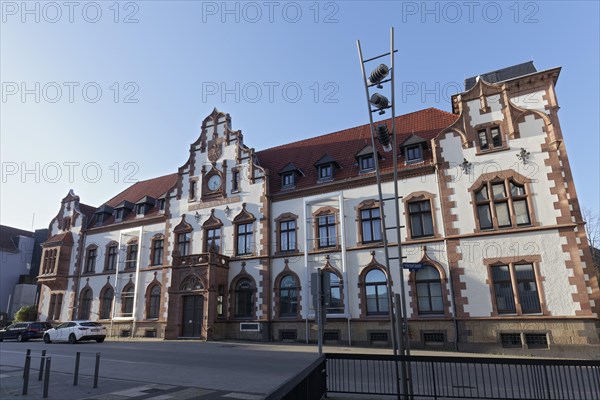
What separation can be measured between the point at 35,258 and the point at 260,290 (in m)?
42.7

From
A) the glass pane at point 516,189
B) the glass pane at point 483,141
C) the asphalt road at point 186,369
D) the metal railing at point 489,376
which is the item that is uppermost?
the glass pane at point 483,141

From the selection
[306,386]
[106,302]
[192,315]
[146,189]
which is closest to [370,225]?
[192,315]

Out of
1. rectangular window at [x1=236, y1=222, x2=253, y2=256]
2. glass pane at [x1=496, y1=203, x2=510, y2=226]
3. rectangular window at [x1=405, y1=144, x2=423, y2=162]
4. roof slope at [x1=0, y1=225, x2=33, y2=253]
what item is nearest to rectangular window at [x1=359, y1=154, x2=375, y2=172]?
rectangular window at [x1=405, y1=144, x2=423, y2=162]

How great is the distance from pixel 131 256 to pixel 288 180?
15.7 m

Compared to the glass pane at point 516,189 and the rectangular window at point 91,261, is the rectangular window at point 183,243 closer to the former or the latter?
the rectangular window at point 91,261

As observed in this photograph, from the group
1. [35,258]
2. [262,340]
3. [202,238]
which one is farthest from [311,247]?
[35,258]

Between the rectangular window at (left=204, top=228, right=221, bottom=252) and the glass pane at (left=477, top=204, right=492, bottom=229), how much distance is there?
1732 cm

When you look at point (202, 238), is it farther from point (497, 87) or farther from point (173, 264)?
point (497, 87)

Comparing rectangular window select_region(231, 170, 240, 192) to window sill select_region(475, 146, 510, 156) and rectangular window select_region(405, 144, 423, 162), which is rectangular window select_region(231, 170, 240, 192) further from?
window sill select_region(475, 146, 510, 156)

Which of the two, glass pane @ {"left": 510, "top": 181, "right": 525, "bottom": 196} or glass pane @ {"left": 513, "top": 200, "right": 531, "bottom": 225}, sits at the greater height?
glass pane @ {"left": 510, "top": 181, "right": 525, "bottom": 196}

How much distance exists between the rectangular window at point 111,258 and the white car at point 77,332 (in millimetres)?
7906

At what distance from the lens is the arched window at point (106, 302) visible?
3262 cm

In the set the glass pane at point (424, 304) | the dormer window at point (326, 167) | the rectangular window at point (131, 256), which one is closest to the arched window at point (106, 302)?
the rectangular window at point (131, 256)

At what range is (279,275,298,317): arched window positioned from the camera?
81.4 feet
